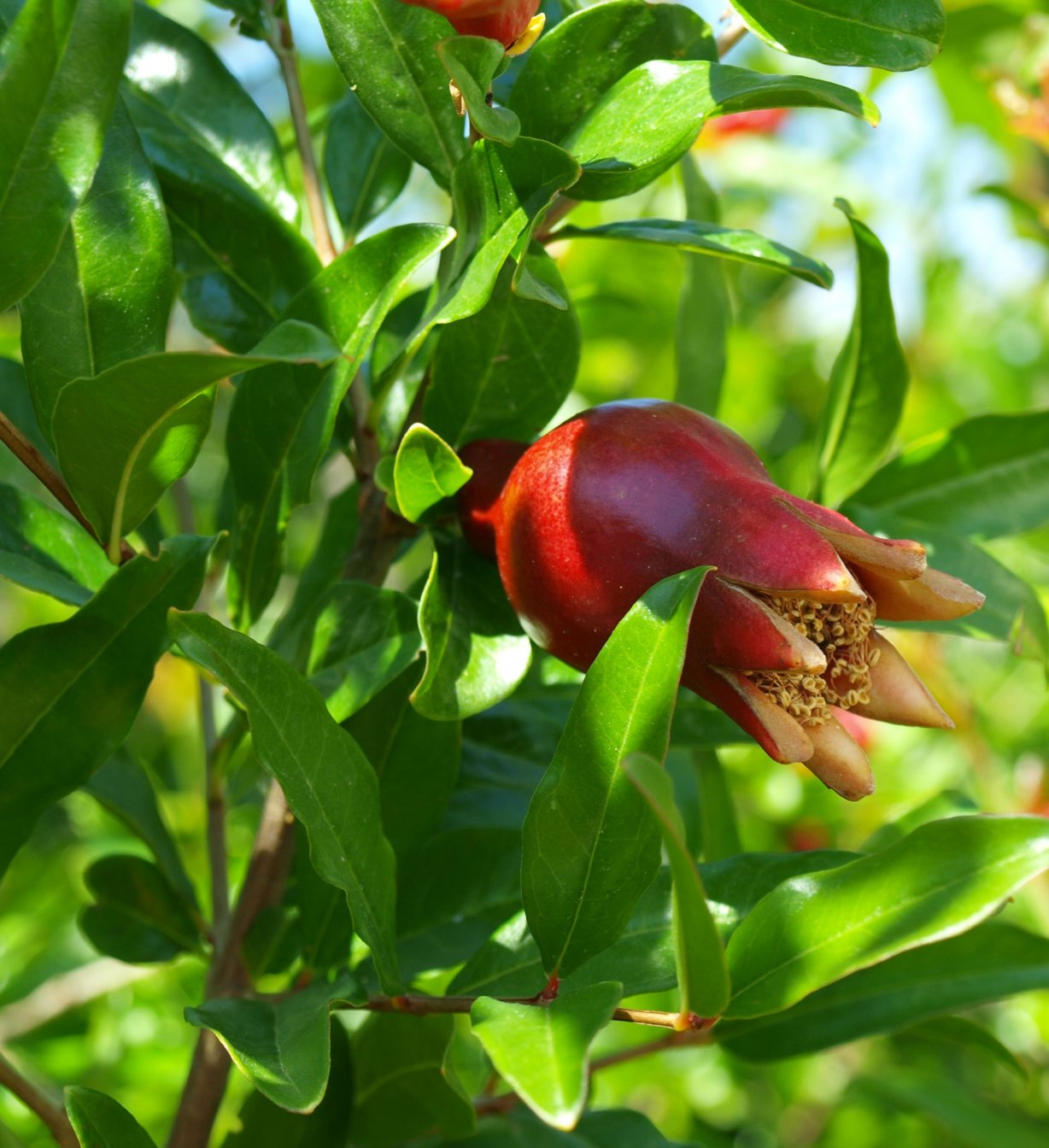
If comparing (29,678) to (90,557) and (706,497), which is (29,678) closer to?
(90,557)

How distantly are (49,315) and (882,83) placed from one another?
1.39m

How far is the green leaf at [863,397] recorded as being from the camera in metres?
0.75

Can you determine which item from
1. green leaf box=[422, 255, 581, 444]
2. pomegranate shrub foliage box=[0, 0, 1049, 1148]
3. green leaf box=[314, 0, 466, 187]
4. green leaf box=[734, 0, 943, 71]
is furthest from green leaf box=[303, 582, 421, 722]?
green leaf box=[734, 0, 943, 71]

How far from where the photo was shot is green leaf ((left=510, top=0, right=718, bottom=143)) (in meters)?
0.56

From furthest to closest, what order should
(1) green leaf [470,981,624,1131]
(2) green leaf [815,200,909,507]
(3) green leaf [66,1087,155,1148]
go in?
1. (2) green leaf [815,200,909,507]
2. (3) green leaf [66,1087,155,1148]
3. (1) green leaf [470,981,624,1131]

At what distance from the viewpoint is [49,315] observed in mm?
553

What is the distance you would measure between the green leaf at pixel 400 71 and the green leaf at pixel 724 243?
94 mm

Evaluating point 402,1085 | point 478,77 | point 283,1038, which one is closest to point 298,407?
point 478,77

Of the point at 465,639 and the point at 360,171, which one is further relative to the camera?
the point at 360,171

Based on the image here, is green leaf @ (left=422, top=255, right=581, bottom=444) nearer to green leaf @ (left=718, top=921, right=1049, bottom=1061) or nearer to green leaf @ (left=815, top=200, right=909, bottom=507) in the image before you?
green leaf @ (left=815, top=200, right=909, bottom=507)

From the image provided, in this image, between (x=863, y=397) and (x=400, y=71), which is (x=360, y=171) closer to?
(x=400, y=71)

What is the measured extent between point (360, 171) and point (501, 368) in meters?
0.23

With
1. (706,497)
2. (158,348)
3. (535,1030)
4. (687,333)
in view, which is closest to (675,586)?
(706,497)

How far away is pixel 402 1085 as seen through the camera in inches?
28.2
